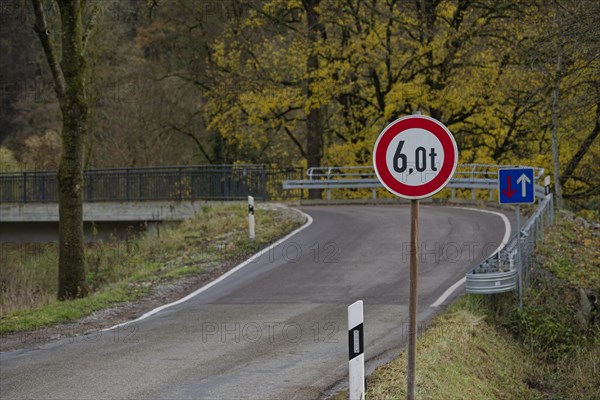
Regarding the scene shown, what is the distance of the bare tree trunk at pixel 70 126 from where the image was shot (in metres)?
14.3

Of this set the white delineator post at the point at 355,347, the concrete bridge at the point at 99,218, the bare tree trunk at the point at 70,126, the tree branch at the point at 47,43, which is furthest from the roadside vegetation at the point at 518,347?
the concrete bridge at the point at 99,218

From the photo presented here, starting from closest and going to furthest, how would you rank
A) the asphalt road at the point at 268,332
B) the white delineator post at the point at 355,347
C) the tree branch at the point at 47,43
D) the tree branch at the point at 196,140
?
1. the white delineator post at the point at 355,347
2. the asphalt road at the point at 268,332
3. the tree branch at the point at 47,43
4. the tree branch at the point at 196,140

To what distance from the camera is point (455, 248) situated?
17.4 meters

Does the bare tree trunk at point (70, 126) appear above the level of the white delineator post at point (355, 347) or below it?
above

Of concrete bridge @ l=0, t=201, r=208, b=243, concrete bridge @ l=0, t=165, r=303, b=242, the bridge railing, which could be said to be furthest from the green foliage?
concrete bridge @ l=0, t=201, r=208, b=243

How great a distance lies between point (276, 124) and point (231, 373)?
89.8 ft

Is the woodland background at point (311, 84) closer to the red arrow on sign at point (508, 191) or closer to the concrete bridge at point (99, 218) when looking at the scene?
the concrete bridge at point (99, 218)

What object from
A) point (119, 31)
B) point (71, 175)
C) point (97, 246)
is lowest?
point (97, 246)

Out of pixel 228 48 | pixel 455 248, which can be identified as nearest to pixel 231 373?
pixel 455 248

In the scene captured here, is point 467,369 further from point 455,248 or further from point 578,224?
point 578,224

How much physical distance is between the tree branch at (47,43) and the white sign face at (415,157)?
9.36 m

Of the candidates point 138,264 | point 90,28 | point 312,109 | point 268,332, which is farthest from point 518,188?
point 312,109

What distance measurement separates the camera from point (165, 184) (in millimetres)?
29281

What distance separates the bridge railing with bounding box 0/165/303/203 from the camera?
27.8 m
